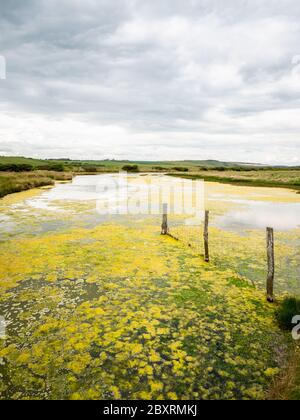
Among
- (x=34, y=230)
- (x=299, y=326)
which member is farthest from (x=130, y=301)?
(x=34, y=230)

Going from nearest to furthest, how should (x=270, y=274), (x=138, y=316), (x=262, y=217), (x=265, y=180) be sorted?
(x=138, y=316)
(x=270, y=274)
(x=262, y=217)
(x=265, y=180)

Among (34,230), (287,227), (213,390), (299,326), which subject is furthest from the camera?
(287,227)

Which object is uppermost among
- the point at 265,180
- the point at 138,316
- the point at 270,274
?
the point at 265,180

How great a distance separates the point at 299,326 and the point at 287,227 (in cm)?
1282

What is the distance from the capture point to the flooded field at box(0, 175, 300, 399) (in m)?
5.46

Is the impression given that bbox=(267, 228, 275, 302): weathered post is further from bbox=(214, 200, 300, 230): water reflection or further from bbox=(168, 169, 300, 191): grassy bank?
bbox=(168, 169, 300, 191): grassy bank

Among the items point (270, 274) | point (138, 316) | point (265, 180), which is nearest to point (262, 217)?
point (270, 274)

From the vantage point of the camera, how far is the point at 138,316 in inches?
305

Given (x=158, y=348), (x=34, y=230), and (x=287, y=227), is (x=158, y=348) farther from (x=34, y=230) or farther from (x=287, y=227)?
(x=287, y=227)

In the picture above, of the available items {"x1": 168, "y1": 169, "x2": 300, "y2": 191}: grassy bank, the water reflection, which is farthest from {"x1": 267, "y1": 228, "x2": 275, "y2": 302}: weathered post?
{"x1": 168, "y1": 169, "x2": 300, "y2": 191}: grassy bank

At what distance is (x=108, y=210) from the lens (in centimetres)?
2525

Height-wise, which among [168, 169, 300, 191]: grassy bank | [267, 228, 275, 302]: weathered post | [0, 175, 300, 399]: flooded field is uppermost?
[168, 169, 300, 191]: grassy bank

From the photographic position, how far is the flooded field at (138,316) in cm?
546

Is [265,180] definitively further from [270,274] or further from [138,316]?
[138,316]
